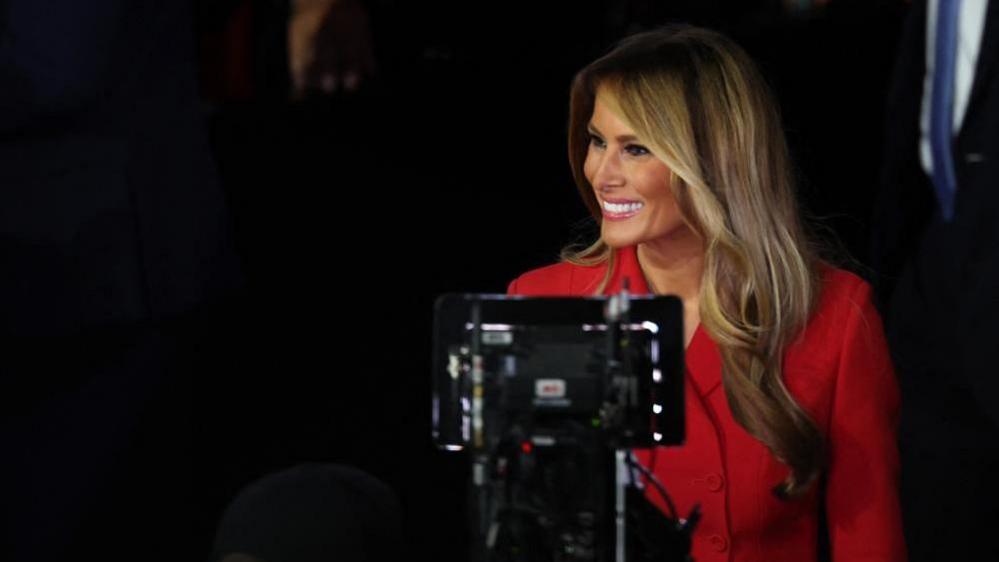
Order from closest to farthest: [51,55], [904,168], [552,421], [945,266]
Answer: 1. [552,421]
2. [945,266]
3. [904,168]
4. [51,55]

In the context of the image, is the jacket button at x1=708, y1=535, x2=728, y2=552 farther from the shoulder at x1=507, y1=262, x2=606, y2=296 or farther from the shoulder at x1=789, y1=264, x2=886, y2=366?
the shoulder at x1=507, y1=262, x2=606, y2=296

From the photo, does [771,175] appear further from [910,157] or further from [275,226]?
[275,226]

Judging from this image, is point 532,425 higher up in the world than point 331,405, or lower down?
higher up

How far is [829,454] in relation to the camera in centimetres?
236

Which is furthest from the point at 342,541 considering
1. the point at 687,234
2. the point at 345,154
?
the point at 345,154

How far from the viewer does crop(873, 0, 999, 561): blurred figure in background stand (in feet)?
9.00

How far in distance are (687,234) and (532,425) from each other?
737mm

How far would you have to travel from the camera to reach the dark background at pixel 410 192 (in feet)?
14.5

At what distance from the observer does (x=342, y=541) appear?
205cm

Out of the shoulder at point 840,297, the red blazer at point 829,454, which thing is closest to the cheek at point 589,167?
the red blazer at point 829,454

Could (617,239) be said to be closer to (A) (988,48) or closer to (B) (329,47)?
(A) (988,48)

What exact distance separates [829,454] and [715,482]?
0.61 ft

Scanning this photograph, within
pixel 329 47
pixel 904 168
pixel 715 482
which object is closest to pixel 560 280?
pixel 715 482

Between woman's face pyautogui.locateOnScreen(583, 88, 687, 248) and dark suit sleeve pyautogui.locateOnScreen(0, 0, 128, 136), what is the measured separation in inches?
58.3
